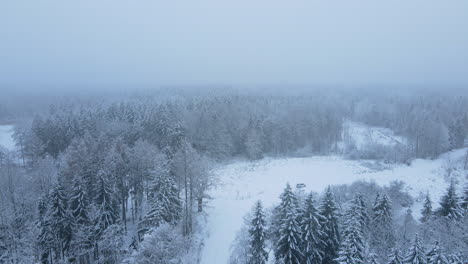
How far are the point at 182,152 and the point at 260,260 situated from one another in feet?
38.8

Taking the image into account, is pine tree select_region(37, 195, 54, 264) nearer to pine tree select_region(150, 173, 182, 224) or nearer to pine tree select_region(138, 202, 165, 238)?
pine tree select_region(138, 202, 165, 238)

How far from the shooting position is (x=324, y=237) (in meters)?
17.4

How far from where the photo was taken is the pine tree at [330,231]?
17.3m

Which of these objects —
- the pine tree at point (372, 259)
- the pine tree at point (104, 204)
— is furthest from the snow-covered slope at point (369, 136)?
the pine tree at point (104, 204)

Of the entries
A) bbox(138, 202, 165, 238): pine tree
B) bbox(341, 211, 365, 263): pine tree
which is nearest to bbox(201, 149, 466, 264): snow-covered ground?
bbox(138, 202, 165, 238): pine tree

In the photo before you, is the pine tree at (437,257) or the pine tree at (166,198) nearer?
the pine tree at (437,257)

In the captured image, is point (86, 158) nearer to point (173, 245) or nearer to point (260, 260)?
point (173, 245)

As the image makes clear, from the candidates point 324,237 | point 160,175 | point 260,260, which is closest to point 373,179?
point 324,237

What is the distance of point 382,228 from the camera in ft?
63.2

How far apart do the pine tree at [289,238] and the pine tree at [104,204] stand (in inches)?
505

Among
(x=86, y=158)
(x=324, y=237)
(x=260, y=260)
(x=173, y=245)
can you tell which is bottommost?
(x=260, y=260)

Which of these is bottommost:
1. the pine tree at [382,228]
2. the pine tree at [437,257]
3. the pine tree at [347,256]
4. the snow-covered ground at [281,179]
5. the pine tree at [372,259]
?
the snow-covered ground at [281,179]

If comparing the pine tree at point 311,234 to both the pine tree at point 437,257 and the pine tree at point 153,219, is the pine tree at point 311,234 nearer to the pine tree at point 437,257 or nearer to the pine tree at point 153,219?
the pine tree at point 437,257

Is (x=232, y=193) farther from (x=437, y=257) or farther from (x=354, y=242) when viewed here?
(x=437, y=257)
